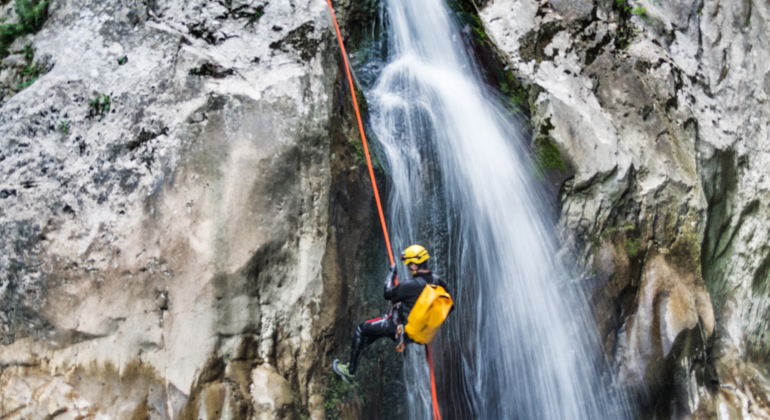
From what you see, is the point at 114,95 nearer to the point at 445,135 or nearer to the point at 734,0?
the point at 445,135

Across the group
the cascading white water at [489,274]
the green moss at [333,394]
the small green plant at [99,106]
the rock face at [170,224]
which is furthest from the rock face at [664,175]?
the small green plant at [99,106]

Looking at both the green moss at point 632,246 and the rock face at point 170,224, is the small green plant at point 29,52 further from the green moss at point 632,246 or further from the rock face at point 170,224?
the green moss at point 632,246

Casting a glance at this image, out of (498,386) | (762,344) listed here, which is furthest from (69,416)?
(762,344)

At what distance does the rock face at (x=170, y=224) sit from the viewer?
418cm

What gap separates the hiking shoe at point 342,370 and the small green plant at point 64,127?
349 centimetres

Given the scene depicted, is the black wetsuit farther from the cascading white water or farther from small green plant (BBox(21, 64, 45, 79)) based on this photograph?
small green plant (BBox(21, 64, 45, 79))

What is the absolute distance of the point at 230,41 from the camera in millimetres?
5074

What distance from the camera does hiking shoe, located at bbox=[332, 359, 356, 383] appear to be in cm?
468

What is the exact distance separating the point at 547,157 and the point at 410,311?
3.11 metres

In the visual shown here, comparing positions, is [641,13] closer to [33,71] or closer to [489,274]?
[489,274]

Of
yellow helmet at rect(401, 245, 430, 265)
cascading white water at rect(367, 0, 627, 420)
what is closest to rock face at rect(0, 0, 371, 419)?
yellow helmet at rect(401, 245, 430, 265)

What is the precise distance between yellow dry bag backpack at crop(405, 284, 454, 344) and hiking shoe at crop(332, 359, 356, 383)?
2.85ft

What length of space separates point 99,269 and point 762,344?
29.0 ft

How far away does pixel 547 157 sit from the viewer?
20.3ft
